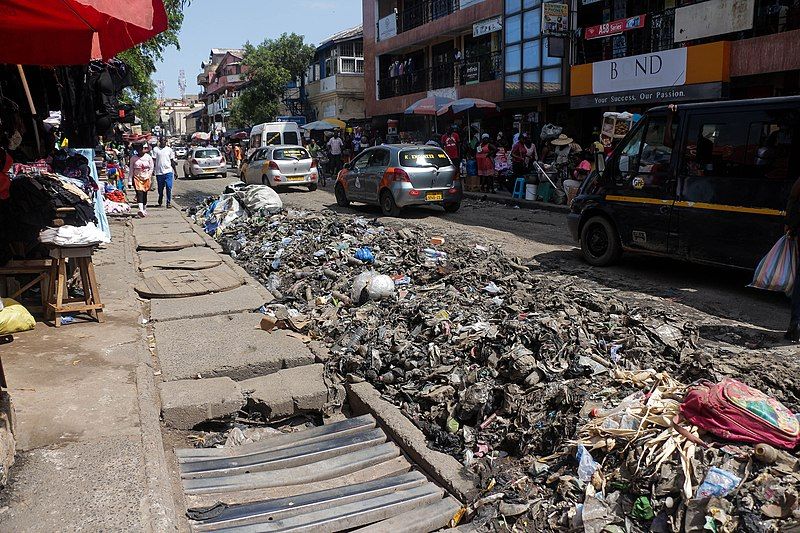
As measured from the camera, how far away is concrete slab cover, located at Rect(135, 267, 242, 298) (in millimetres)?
8469

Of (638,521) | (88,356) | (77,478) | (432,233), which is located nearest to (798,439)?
(638,521)

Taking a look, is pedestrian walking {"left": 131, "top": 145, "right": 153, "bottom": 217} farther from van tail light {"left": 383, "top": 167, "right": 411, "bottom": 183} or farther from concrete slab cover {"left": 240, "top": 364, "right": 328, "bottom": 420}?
concrete slab cover {"left": 240, "top": 364, "right": 328, "bottom": 420}

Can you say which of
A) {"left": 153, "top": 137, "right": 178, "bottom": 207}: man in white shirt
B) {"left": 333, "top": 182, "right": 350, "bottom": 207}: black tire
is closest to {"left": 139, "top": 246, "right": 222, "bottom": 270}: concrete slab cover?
{"left": 333, "top": 182, "right": 350, "bottom": 207}: black tire

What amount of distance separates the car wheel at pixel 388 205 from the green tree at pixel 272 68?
34622mm

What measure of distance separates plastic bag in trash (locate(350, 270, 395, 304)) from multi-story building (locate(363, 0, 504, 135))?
60.4ft

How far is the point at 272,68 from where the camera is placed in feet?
154

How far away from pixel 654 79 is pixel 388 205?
8.57m

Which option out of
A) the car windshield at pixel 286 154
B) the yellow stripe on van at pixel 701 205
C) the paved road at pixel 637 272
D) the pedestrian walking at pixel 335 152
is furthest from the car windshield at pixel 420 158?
the pedestrian walking at pixel 335 152

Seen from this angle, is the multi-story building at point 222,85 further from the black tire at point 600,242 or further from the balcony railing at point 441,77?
the black tire at point 600,242

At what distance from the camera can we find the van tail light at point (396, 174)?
14.7 meters

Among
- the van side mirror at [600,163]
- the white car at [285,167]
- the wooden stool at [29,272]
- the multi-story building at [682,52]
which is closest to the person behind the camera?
→ the wooden stool at [29,272]

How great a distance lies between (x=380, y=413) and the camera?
508cm

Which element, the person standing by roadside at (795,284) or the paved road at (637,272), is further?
the paved road at (637,272)

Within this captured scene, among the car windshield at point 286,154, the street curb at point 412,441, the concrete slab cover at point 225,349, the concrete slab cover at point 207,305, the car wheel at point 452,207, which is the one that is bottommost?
the street curb at point 412,441
